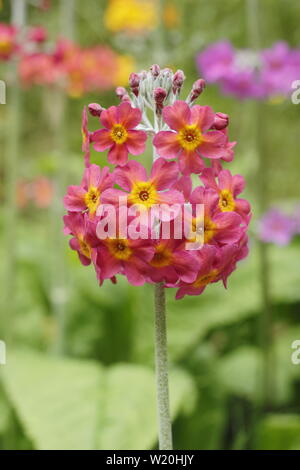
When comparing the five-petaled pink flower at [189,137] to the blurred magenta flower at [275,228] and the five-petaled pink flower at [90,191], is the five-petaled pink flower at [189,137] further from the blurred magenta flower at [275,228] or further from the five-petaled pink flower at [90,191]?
the blurred magenta flower at [275,228]

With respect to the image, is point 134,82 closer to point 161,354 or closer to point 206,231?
point 206,231

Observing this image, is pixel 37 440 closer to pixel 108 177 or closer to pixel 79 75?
pixel 108 177

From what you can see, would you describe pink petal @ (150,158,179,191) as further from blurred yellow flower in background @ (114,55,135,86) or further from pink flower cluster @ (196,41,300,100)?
blurred yellow flower in background @ (114,55,135,86)

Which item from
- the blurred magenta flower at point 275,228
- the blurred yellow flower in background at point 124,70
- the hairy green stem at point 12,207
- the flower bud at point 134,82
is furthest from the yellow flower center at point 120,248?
the blurred yellow flower in background at point 124,70

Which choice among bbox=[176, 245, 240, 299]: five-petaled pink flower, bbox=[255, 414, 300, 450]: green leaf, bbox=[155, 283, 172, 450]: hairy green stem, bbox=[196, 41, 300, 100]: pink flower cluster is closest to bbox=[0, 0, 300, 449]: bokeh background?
bbox=[255, 414, 300, 450]: green leaf

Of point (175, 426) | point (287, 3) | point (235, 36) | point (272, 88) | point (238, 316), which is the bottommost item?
point (175, 426)
